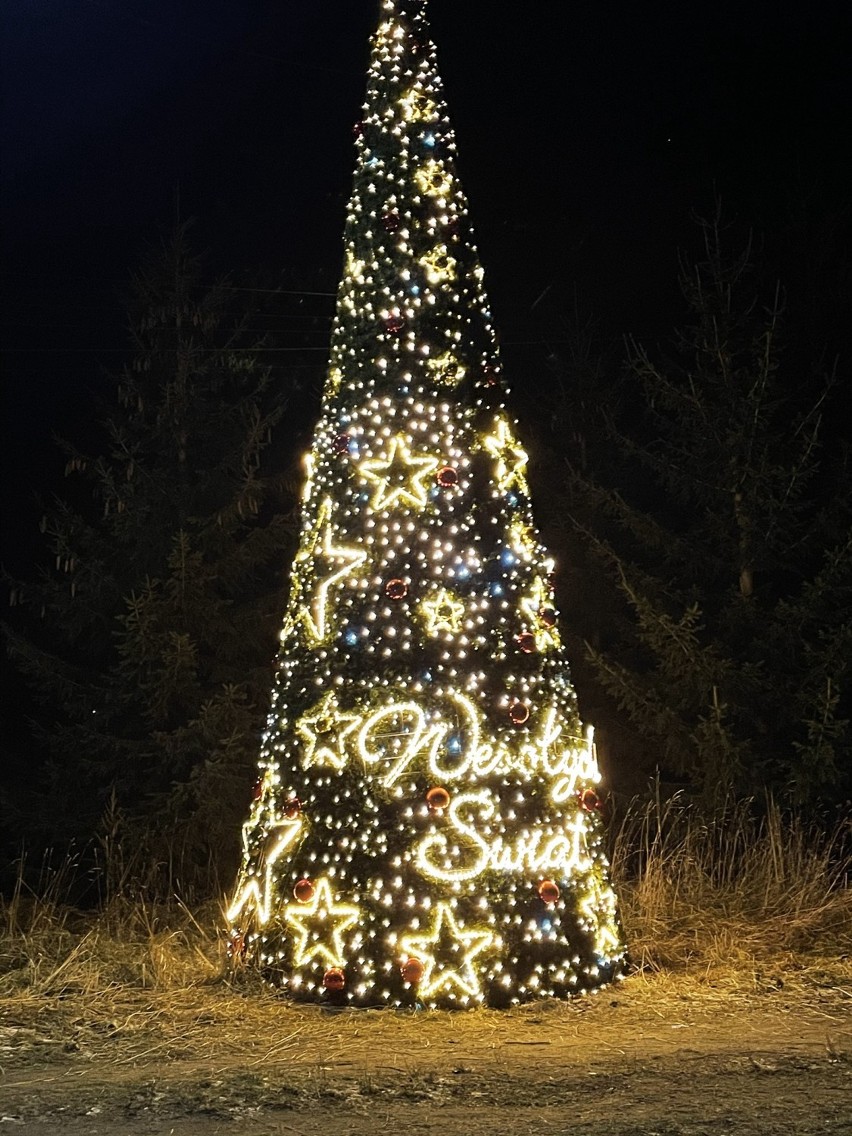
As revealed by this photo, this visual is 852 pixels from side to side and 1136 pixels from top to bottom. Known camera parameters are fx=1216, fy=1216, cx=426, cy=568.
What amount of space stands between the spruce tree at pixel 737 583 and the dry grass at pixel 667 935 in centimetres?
298

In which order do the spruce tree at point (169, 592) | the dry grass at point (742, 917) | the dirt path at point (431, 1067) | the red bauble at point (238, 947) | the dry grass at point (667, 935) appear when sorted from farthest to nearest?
the spruce tree at point (169, 592) → the dry grass at point (742, 917) → the dry grass at point (667, 935) → the red bauble at point (238, 947) → the dirt path at point (431, 1067)

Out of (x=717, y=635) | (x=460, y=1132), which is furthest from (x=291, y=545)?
(x=460, y=1132)

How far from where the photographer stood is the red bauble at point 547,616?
20.2ft

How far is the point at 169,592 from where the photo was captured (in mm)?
12688

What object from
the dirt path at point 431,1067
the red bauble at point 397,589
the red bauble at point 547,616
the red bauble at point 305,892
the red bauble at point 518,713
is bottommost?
the dirt path at point 431,1067

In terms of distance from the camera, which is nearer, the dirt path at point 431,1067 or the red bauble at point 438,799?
the dirt path at point 431,1067

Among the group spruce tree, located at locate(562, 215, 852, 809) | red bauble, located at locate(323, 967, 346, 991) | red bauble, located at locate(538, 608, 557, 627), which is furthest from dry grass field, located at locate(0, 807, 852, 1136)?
spruce tree, located at locate(562, 215, 852, 809)

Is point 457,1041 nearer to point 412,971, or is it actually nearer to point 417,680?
point 412,971

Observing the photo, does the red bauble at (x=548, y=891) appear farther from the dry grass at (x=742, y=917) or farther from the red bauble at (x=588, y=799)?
the dry grass at (x=742, y=917)

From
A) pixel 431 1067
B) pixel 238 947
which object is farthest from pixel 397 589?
pixel 431 1067

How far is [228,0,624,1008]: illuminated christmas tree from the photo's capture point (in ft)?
18.5

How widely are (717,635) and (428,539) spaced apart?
22.7ft

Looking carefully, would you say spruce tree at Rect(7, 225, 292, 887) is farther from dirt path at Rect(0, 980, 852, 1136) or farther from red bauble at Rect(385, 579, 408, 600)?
red bauble at Rect(385, 579, 408, 600)

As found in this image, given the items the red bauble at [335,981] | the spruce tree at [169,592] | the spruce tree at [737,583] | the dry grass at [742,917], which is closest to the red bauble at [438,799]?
the red bauble at [335,981]
